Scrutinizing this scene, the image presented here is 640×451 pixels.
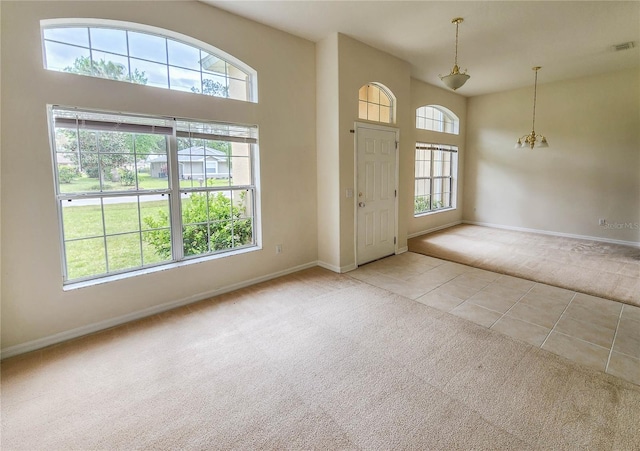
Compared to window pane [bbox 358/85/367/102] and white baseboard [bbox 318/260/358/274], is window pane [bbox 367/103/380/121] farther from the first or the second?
white baseboard [bbox 318/260/358/274]

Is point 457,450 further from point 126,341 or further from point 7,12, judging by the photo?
point 7,12

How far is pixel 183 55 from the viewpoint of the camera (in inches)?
128

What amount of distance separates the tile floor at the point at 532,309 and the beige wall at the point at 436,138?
1.69m

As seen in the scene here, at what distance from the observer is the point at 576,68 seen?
17.4ft

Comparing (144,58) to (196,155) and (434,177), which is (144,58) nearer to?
(196,155)

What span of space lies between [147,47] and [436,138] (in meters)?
5.64

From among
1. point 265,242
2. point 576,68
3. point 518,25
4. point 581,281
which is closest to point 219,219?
point 265,242

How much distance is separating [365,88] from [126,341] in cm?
427

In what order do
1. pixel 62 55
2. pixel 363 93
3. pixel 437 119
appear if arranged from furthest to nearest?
1. pixel 437 119
2. pixel 363 93
3. pixel 62 55

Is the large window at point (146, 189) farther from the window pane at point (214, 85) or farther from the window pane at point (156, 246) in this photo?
the window pane at point (214, 85)

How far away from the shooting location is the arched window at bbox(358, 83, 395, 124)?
449 centimetres

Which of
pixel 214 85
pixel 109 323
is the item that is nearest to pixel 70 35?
pixel 214 85

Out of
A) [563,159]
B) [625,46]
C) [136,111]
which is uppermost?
[625,46]

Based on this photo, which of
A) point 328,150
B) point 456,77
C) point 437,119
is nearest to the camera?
point 456,77
